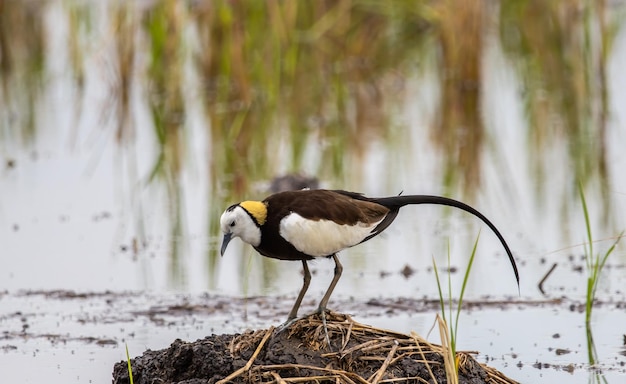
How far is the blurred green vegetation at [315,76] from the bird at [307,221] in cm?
370

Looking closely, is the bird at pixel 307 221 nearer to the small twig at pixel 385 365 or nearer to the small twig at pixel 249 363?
the small twig at pixel 249 363

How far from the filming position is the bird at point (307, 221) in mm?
5941

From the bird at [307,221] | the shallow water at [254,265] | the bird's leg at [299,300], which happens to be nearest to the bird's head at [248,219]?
the bird at [307,221]

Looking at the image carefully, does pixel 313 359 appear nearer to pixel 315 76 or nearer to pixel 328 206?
pixel 328 206

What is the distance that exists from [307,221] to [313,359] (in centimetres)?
63

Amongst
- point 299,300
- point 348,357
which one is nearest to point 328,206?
point 299,300

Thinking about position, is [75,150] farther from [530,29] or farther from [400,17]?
[530,29]

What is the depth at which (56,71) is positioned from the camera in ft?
60.2

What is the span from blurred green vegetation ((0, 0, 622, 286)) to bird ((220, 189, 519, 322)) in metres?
3.70

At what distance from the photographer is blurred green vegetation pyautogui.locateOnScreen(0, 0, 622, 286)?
1286cm

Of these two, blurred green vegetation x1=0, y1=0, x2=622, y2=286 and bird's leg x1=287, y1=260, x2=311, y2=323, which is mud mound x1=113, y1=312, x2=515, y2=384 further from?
blurred green vegetation x1=0, y1=0, x2=622, y2=286

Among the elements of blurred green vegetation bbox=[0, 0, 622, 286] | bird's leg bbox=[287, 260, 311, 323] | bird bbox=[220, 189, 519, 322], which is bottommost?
bird's leg bbox=[287, 260, 311, 323]

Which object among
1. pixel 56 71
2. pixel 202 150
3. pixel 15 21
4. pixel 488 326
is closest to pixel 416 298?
pixel 488 326

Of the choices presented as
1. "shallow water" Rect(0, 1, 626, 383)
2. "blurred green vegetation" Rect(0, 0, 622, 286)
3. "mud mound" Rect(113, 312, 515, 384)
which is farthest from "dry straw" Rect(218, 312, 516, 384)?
"blurred green vegetation" Rect(0, 0, 622, 286)
